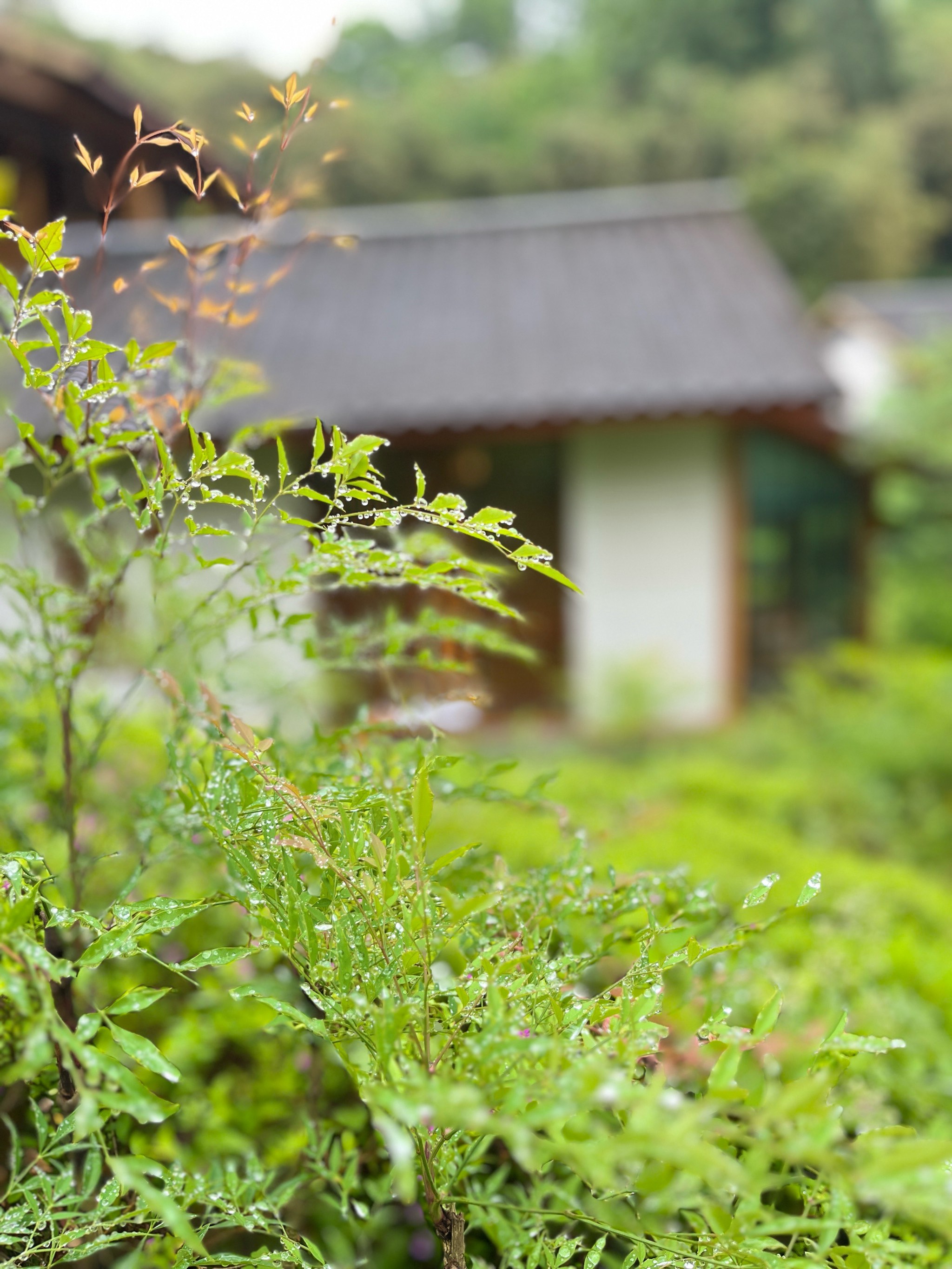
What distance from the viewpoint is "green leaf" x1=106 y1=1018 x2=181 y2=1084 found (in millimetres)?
567

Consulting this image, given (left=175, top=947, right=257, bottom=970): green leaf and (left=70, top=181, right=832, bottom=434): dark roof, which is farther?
(left=70, top=181, right=832, bottom=434): dark roof

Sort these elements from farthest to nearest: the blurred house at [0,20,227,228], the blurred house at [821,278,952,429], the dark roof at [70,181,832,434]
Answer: the blurred house at [821,278,952,429]
the dark roof at [70,181,832,434]
the blurred house at [0,20,227,228]

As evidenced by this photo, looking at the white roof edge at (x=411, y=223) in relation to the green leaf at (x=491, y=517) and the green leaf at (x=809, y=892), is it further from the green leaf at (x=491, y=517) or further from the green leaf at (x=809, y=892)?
the green leaf at (x=809, y=892)

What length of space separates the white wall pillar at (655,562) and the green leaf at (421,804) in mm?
6241

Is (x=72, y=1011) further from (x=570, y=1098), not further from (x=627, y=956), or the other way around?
(x=627, y=956)

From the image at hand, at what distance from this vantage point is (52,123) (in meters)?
6.39

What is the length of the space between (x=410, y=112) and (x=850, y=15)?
48.1ft

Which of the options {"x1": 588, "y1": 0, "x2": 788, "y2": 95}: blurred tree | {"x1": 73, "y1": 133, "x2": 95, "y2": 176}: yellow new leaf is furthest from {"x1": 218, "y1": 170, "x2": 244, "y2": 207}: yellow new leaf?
{"x1": 588, "y1": 0, "x2": 788, "y2": 95}: blurred tree

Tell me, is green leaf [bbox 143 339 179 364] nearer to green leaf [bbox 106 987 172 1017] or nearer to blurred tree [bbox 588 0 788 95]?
green leaf [bbox 106 987 172 1017]

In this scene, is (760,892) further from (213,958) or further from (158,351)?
(158,351)

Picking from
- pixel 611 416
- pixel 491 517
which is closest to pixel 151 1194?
pixel 491 517

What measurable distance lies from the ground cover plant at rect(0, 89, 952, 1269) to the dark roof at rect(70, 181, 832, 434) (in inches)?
190

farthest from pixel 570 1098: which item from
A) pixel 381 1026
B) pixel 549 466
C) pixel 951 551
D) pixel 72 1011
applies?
pixel 951 551

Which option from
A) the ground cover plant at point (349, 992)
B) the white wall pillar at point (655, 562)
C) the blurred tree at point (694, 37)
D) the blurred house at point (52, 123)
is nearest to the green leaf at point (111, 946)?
the ground cover plant at point (349, 992)
